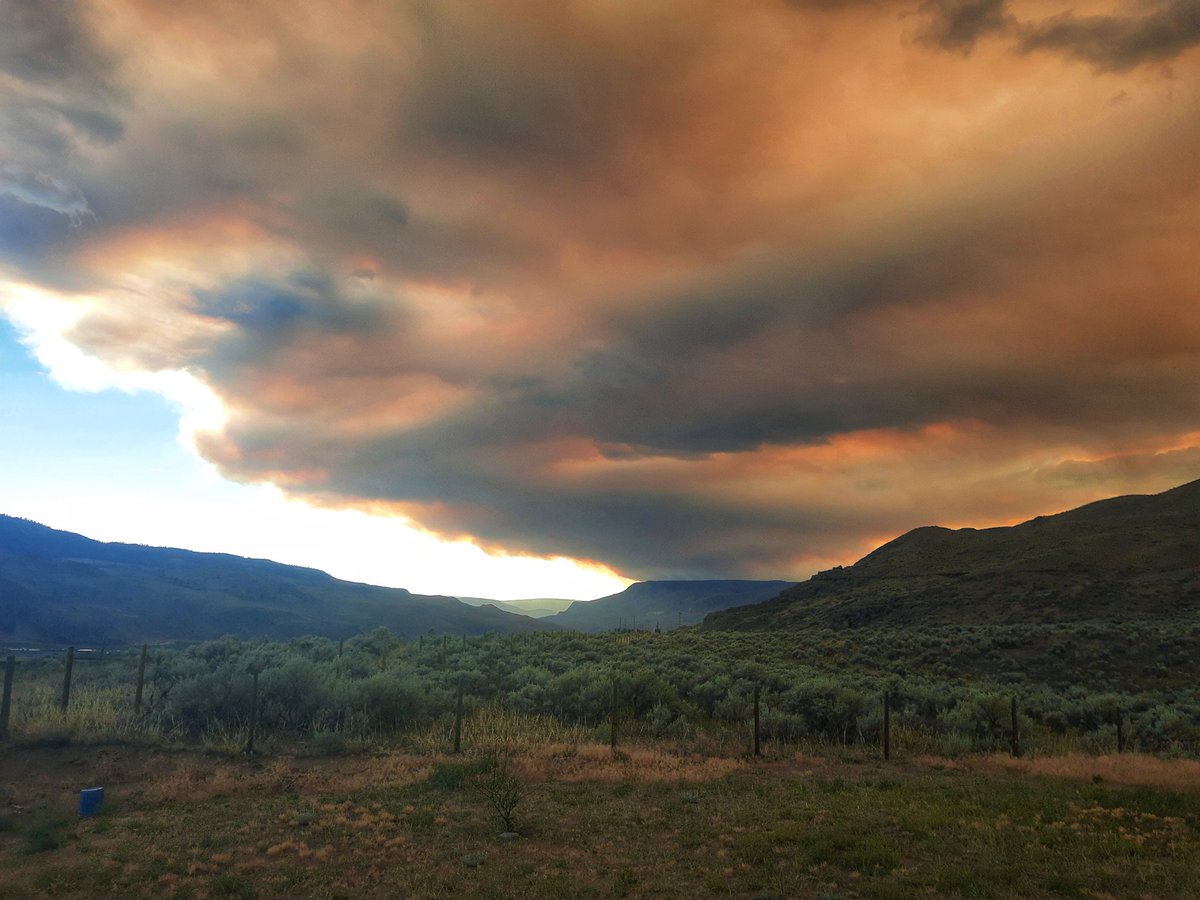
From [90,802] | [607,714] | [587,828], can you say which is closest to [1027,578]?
[607,714]

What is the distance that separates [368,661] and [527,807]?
2264 centimetres

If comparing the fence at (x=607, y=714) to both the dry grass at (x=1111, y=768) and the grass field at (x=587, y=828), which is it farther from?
the dry grass at (x=1111, y=768)

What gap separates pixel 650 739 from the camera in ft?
80.9

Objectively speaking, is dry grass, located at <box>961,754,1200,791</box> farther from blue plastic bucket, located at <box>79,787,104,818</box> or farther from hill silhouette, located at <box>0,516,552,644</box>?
hill silhouette, located at <box>0,516,552,644</box>

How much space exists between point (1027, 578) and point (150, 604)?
148 meters

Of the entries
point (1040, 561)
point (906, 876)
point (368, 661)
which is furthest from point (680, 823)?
point (1040, 561)

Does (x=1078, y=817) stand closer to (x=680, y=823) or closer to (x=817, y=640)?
(x=680, y=823)

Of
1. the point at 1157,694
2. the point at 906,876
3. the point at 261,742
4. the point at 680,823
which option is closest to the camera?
the point at 906,876

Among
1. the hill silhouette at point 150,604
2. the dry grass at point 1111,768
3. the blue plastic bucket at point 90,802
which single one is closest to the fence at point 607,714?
the dry grass at point 1111,768

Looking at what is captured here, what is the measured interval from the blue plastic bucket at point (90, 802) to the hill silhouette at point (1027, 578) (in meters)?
76.0

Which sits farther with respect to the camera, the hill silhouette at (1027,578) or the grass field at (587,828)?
the hill silhouette at (1027,578)

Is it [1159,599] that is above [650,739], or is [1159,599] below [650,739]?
above

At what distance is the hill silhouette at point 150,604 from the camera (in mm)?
116000

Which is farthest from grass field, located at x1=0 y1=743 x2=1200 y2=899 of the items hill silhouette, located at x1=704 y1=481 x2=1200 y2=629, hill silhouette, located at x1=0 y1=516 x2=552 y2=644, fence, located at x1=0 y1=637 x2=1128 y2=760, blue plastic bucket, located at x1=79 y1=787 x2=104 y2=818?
hill silhouette, located at x1=0 y1=516 x2=552 y2=644
